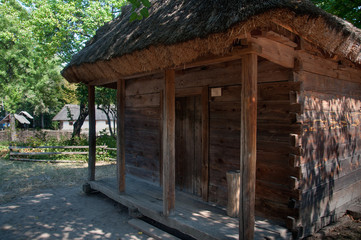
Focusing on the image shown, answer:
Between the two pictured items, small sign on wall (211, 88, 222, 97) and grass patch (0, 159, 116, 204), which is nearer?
small sign on wall (211, 88, 222, 97)

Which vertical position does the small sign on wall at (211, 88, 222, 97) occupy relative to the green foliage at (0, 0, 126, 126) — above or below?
below

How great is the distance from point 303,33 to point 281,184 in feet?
6.92

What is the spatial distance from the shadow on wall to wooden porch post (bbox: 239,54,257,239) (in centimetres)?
119

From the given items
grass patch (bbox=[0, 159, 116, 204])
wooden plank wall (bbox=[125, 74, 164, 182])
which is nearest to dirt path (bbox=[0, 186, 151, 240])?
grass patch (bbox=[0, 159, 116, 204])

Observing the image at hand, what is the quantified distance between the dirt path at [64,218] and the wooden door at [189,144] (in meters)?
1.41

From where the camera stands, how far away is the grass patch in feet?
23.9

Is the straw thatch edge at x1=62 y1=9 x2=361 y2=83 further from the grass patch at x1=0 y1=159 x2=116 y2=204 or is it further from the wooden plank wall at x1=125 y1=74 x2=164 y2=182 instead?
the grass patch at x1=0 y1=159 x2=116 y2=204

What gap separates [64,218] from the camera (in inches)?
193

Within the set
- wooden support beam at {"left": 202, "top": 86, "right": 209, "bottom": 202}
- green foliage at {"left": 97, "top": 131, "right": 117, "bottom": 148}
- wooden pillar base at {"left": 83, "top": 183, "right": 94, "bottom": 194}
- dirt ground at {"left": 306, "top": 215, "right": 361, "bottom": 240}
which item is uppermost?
wooden support beam at {"left": 202, "top": 86, "right": 209, "bottom": 202}

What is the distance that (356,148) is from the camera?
16.9 feet

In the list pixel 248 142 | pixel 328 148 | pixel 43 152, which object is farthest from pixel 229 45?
pixel 43 152

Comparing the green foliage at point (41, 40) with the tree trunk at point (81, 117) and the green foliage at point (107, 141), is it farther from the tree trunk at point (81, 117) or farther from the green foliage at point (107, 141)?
the green foliage at point (107, 141)

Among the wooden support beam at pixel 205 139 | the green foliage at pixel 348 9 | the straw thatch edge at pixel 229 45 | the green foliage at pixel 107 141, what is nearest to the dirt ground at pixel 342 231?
the wooden support beam at pixel 205 139

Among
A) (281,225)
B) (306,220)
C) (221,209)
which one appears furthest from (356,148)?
(221,209)
